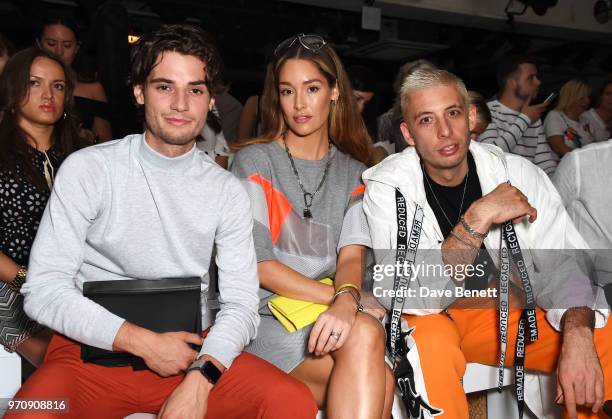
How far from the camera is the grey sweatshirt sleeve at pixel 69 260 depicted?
1.47 meters

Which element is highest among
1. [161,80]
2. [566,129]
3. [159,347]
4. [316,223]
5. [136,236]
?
[566,129]

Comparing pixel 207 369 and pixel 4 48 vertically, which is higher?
pixel 4 48

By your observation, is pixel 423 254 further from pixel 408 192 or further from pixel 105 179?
pixel 105 179

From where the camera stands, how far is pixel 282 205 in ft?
6.75

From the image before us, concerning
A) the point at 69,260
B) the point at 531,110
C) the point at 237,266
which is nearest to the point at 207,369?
the point at 237,266

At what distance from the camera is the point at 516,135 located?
3.48 metres

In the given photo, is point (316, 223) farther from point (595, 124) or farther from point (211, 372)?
point (595, 124)

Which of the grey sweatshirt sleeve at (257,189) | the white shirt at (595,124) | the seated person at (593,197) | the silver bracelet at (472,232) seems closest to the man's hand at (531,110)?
the white shirt at (595,124)

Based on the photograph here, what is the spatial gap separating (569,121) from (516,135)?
3.85 ft

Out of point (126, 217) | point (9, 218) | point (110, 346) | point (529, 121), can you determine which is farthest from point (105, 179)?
point (529, 121)

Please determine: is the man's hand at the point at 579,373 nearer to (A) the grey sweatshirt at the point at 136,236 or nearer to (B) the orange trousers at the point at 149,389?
(B) the orange trousers at the point at 149,389

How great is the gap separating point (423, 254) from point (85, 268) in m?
1.02

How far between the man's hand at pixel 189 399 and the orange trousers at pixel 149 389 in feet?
0.31

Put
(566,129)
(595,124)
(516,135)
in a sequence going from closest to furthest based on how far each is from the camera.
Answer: (516,135), (566,129), (595,124)
